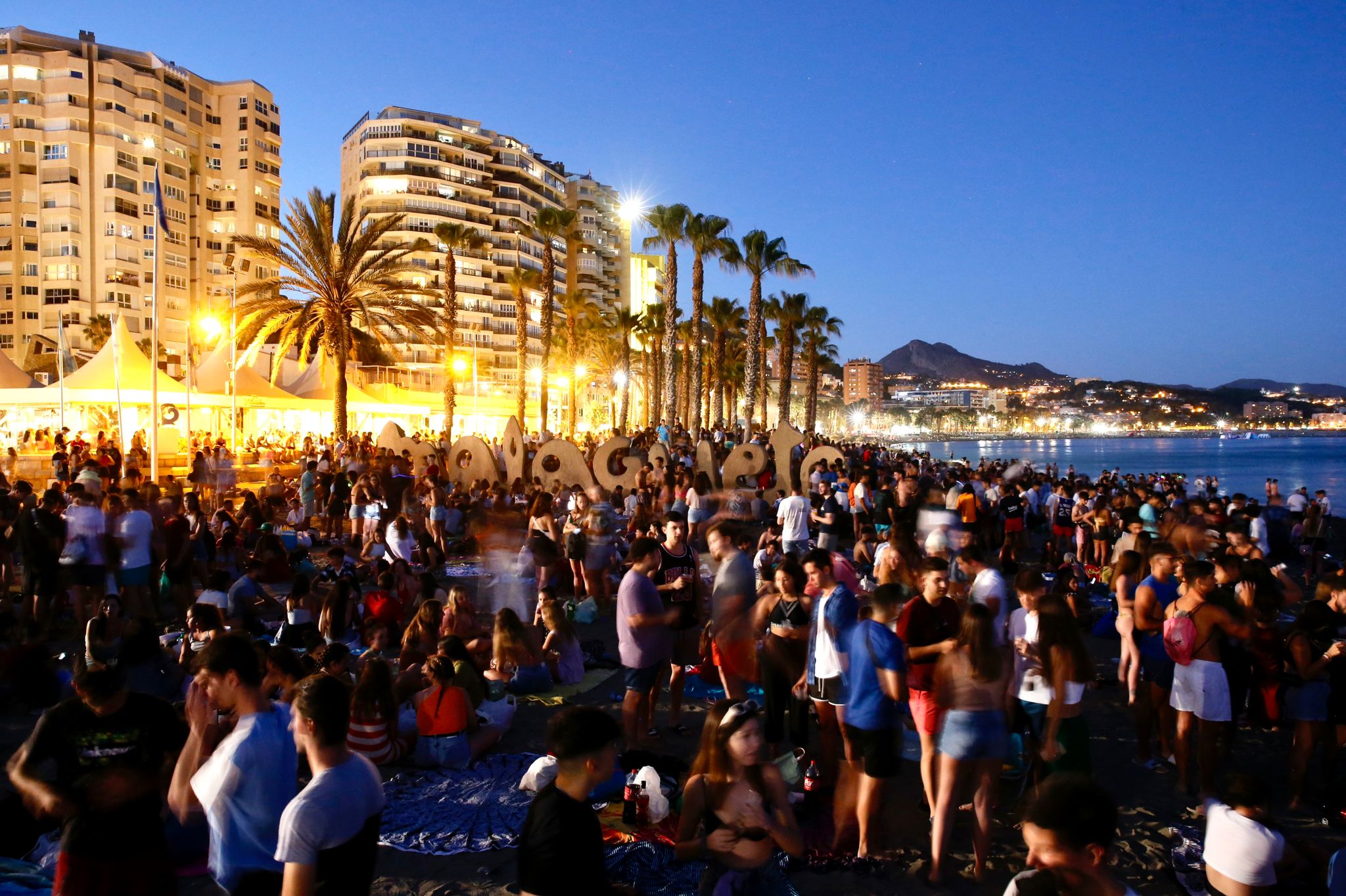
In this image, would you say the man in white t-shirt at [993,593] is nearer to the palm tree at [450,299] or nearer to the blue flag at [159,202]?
the blue flag at [159,202]

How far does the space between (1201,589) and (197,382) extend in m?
27.5

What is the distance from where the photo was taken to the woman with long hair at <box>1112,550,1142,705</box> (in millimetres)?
5766

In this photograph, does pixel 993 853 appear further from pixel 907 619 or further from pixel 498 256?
pixel 498 256

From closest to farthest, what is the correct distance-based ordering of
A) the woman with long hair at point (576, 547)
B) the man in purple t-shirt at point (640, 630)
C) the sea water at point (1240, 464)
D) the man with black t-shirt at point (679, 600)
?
the man in purple t-shirt at point (640, 630) < the man with black t-shirt at point (679, 600) < the woman with long hair at point (576, 547) < the sea water at point (1240, 464)

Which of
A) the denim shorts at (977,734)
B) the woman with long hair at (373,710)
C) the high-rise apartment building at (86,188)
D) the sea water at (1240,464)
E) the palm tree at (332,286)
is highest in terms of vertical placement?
the high-rise apartment building at (86,188)

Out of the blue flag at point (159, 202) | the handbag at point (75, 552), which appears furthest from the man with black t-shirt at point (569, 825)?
the blue flag at point (159, 202)

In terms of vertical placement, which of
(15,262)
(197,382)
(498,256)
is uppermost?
(498,256)

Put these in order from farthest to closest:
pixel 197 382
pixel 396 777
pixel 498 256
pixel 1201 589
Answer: pixel 498 256 → pixel 197 382 → pixel 396 777 → pixel 1201 589

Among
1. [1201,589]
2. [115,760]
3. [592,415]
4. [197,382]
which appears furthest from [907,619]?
[592,415]

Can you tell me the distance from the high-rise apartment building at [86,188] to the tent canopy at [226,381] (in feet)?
118

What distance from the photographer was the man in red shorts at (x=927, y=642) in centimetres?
446

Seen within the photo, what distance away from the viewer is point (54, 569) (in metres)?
8.11

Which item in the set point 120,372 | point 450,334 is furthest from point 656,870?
point 450,334

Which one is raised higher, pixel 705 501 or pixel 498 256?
pixel 498 256
